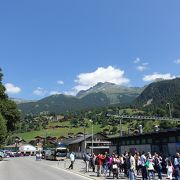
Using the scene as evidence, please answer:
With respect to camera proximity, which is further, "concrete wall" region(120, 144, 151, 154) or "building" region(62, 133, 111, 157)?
"building" region(62, 133, 111, 157)

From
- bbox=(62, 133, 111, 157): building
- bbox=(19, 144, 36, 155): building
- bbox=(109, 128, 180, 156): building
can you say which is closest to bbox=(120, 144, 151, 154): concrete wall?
bbox=(109, 128, 180, 156): building

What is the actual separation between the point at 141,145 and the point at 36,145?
152 m

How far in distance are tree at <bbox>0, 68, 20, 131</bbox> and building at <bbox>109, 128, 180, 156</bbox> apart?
24.5 meters

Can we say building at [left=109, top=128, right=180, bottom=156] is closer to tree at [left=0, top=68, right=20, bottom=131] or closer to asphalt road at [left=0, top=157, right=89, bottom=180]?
asphalt road at [left=0, top=157, right=89, bottom=180]

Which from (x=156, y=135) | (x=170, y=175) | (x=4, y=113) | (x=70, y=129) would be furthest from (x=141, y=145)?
(x=70, y=129)

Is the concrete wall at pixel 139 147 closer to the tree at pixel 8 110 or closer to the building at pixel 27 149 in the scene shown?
the tree at pixel 8 110

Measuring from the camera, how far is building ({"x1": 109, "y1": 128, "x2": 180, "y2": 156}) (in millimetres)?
34406

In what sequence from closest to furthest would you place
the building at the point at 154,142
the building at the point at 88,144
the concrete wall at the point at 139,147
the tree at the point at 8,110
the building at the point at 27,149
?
the building at the point at 154,142 → the concrete wall at the point at 139,147 → the tree at the point at 8,110 → the building at the point at 88,144 → the building at the point at 27,149

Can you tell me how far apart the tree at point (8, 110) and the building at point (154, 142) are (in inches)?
963

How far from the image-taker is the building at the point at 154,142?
113 ft

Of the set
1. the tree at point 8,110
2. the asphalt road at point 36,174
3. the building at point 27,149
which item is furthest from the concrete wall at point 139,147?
the building at point 27,149

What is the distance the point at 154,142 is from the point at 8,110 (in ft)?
122

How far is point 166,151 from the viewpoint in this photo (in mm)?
36219

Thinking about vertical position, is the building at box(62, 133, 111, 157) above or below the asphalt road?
above
